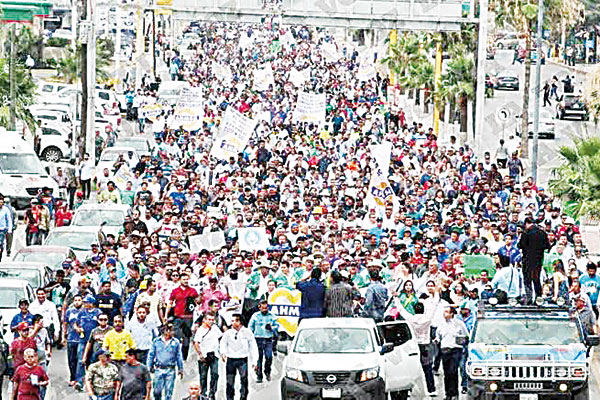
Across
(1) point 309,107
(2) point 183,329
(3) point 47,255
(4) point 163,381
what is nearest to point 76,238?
(3) point 47,255

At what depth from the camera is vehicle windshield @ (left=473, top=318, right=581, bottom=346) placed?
61.1 feet

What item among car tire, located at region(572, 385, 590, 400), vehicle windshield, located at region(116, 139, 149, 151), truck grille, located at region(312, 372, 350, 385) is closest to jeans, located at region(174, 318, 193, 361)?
truck grille, located at region(312, 372, 350, 385)

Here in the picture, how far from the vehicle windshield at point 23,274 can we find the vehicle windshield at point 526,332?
795 centimetres

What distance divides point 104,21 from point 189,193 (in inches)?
1864

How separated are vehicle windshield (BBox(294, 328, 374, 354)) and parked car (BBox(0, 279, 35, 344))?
5.12 metres

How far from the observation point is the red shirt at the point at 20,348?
18.8m

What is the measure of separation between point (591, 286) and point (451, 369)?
3.99 meters

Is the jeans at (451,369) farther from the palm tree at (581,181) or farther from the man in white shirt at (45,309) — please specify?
the palm tree at (581,181)

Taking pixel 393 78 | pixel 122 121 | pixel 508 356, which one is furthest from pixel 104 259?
Result: pixel 393 78

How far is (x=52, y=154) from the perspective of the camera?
49125 millimetres

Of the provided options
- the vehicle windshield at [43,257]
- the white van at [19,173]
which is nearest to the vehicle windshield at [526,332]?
the vehicle windshield at [43,257]

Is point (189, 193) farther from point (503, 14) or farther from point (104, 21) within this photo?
point (104, 21)

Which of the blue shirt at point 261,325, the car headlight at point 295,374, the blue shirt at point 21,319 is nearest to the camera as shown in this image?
the car headlight at point 295,374

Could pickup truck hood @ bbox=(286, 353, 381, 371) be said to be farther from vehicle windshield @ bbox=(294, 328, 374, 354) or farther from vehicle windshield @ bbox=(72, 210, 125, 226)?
vehicle windshield @ bbox=(72, 210, 125, 226)
